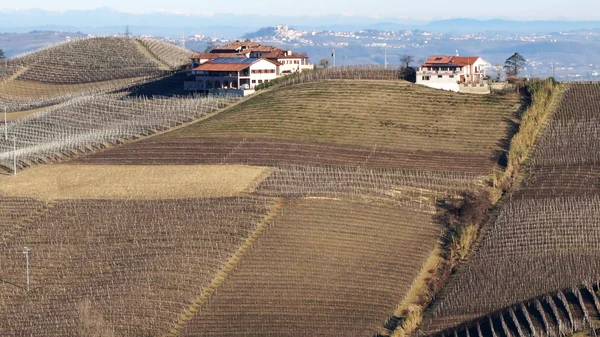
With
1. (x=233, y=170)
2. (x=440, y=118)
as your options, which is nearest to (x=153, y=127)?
(x=233, y=170)

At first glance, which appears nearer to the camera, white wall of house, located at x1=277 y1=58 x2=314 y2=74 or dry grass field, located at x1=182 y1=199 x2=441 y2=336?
dry grass field, located at x1=182 y1=199 x2=441 y2=336

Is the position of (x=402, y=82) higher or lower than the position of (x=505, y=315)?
higher

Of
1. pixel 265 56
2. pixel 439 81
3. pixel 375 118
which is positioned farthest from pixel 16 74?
pixel 375 118

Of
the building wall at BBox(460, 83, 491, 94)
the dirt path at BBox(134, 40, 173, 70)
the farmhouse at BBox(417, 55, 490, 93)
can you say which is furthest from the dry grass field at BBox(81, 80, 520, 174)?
the dirt path at BBox(134, 40, 173, 70)

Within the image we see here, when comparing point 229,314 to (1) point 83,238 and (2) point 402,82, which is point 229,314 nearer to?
(1) point 83,238

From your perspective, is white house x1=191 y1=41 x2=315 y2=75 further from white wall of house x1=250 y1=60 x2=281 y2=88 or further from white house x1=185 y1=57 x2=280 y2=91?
white house x1=185 y1=57 x2=280 y2=91

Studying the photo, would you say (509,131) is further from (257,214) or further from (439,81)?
(257,214)
